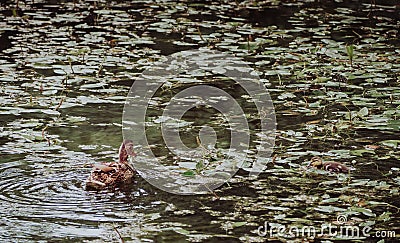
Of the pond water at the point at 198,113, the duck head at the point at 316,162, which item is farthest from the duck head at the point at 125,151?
the duck head at the point at 316,162

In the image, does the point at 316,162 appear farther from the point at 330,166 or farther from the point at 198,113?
the point at 198,113

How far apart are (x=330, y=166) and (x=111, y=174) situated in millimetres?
1272

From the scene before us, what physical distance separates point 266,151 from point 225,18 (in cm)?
441

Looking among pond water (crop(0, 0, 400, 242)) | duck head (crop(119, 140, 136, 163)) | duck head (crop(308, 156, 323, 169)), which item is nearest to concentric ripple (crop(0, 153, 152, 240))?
pond water (crop(0, 0, 400, 242))

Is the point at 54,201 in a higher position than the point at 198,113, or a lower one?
lower

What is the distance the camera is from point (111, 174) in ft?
15.5

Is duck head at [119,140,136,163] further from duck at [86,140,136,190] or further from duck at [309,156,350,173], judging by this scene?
duck at [309,156,350,173]

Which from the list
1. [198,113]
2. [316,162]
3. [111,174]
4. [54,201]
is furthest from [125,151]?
[198,113]

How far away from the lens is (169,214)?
4.34 metres

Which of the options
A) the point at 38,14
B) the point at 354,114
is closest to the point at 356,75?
the point at 354,114

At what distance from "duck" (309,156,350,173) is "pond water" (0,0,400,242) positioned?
0.07m

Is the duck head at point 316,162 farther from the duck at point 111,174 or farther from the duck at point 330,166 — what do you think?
the duck at point 111,174

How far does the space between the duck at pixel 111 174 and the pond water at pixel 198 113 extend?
0.07 metres

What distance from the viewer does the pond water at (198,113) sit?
4250 mm
